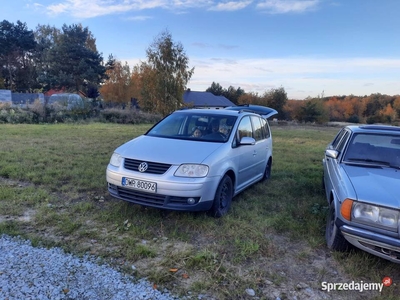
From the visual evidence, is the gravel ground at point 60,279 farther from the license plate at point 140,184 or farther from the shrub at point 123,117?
the shrub at point 123,117

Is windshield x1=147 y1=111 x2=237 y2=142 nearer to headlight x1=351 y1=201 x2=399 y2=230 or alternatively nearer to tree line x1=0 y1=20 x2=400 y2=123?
headlight x1=351 y1=201 x2=399 y2=230

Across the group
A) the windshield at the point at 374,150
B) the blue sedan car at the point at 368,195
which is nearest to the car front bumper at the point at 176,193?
the blue sedan car at the point at 368,195

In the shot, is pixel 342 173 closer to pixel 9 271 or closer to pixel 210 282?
pixel 210 282

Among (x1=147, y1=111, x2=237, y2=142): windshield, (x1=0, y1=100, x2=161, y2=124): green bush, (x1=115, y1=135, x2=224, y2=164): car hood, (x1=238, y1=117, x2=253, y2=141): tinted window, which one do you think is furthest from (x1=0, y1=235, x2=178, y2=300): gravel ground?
(x1=0, y1=100, x2=161, y2=124): green bush

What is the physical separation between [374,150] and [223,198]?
2.30 meters

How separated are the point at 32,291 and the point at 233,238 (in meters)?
2.25

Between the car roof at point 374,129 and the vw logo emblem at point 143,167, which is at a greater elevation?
the car roof at point 374,129

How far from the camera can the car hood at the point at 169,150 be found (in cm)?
389

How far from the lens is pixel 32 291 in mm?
2500

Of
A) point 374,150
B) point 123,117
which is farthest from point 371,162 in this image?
point 123,117

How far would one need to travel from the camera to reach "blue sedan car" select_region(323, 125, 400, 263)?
2.76m

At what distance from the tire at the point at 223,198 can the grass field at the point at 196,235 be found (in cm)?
12

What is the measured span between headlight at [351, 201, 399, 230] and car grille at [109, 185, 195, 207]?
6.59ft

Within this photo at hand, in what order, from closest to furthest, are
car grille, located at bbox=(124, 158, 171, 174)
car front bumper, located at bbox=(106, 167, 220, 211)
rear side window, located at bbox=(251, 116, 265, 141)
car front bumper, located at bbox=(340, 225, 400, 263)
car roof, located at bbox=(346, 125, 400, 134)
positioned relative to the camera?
1. car front bumper, located at bbox=(340, 225, 400, 263)
2. car front bumper, located at bbox=(106, 167, 220, 211)
3. car grille, located at bbox=(124, 158, 171, 174)
4. car roof, located at bbox=(346, 125, 400, 134)
5. rear side window, located at bbox=(251, 116, 265, 141)
